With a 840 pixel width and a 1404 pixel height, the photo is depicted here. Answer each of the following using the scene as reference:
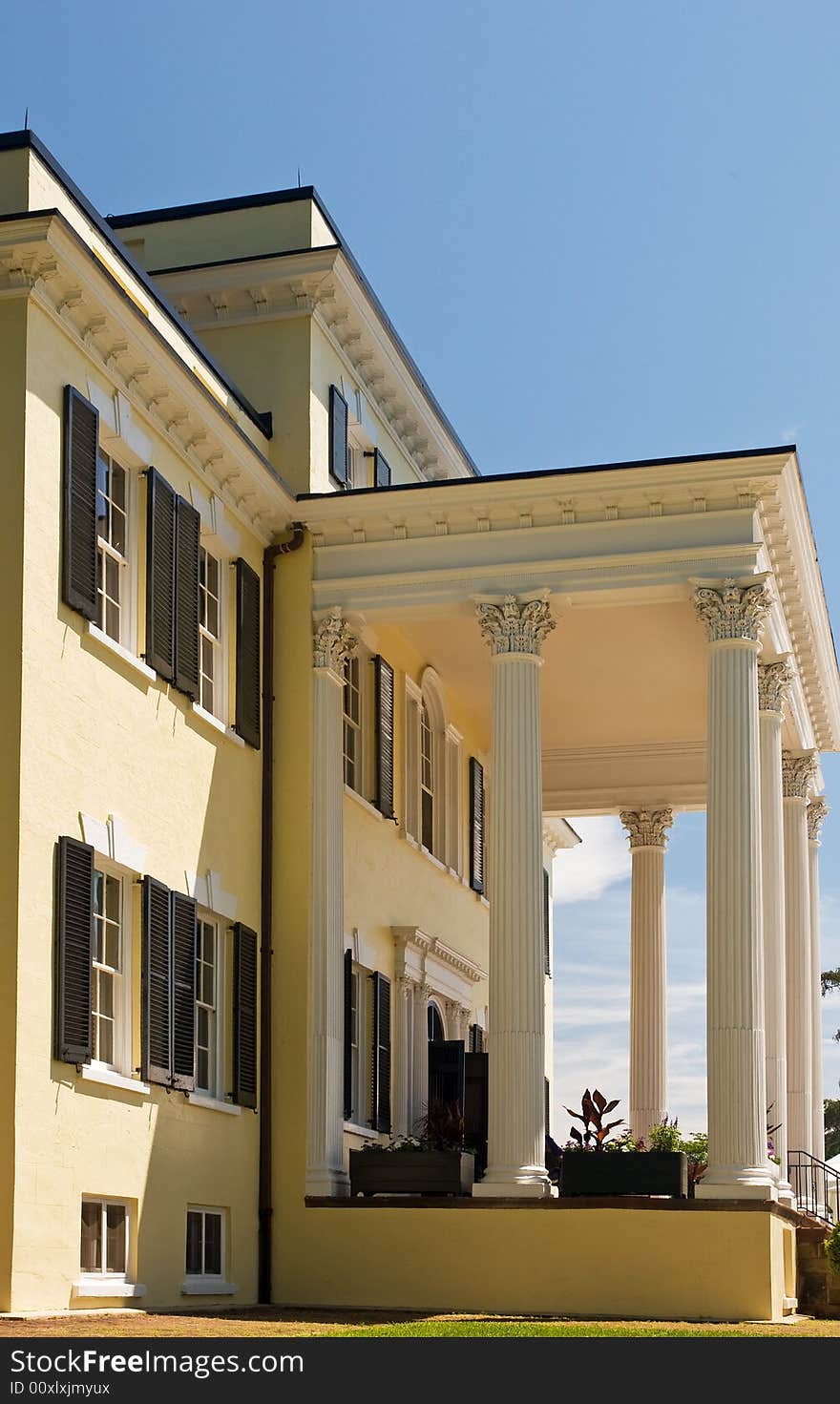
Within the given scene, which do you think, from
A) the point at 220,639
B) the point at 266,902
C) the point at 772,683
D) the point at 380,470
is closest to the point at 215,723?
the point at 220,639

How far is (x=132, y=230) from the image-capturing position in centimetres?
2816

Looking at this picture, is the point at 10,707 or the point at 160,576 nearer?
the point at 10,707

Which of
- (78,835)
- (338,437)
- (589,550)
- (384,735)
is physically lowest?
(78,835)

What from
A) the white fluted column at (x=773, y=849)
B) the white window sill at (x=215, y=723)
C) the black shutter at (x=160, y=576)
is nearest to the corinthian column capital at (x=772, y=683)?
the white fluted column at (x=773, y=849)

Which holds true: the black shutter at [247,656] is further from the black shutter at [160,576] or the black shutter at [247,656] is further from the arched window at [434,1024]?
the arched window at [434,1024]

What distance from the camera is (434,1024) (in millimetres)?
30859

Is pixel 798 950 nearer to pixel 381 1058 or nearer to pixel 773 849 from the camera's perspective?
pixel 773 849

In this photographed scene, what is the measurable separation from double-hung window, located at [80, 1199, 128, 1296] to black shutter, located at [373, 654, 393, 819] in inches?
343

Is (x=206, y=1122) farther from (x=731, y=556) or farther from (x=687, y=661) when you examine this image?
(x=687, y=661)

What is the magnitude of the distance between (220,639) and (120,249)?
4687mm

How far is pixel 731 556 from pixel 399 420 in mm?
8463

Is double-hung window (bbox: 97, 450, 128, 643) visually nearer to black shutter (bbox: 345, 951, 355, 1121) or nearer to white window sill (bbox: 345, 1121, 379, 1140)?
black shutter (bbox: 345, 951, 355, 1121)

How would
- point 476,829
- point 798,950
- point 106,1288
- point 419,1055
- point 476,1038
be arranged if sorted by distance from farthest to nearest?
1. point 476,829
2. point 476,1038
3. point 798,950
4. point 419,1055
5. point 106,1288

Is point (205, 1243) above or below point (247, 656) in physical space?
below
